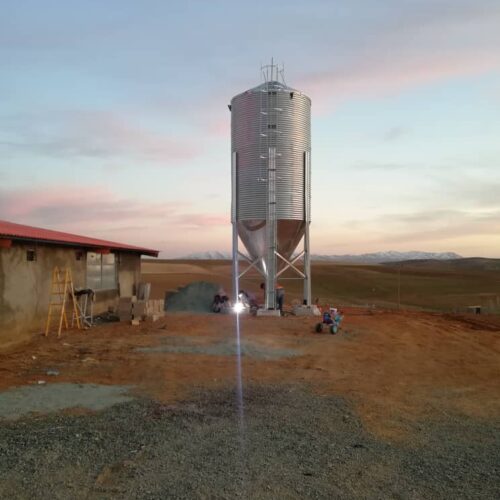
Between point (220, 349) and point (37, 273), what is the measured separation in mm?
5972

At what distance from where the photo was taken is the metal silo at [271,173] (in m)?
21.3

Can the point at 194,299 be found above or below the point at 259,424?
above

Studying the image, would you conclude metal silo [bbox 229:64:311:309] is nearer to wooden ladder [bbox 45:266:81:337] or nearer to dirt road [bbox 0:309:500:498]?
dirt road [bbox 0:309:500:498]

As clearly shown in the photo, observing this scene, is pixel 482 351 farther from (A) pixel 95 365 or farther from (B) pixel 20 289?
(B) pixel 20 289

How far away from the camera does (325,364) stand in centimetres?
1186

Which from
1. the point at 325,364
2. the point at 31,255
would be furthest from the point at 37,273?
the point at 325,364

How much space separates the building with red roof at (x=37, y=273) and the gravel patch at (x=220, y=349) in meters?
3.51

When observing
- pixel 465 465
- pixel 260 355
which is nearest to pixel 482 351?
pixel 260 355

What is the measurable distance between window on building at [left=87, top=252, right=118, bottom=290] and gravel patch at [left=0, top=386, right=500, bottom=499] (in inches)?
459

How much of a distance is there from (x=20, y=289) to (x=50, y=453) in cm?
912

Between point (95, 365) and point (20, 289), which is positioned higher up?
point (20, 289)

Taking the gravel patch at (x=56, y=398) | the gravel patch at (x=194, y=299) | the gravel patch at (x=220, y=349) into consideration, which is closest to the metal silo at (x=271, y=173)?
the gravel patch at (x=194, y=299)

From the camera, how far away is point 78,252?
18000mm

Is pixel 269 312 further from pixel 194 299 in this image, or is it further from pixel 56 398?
pixel 56 398
